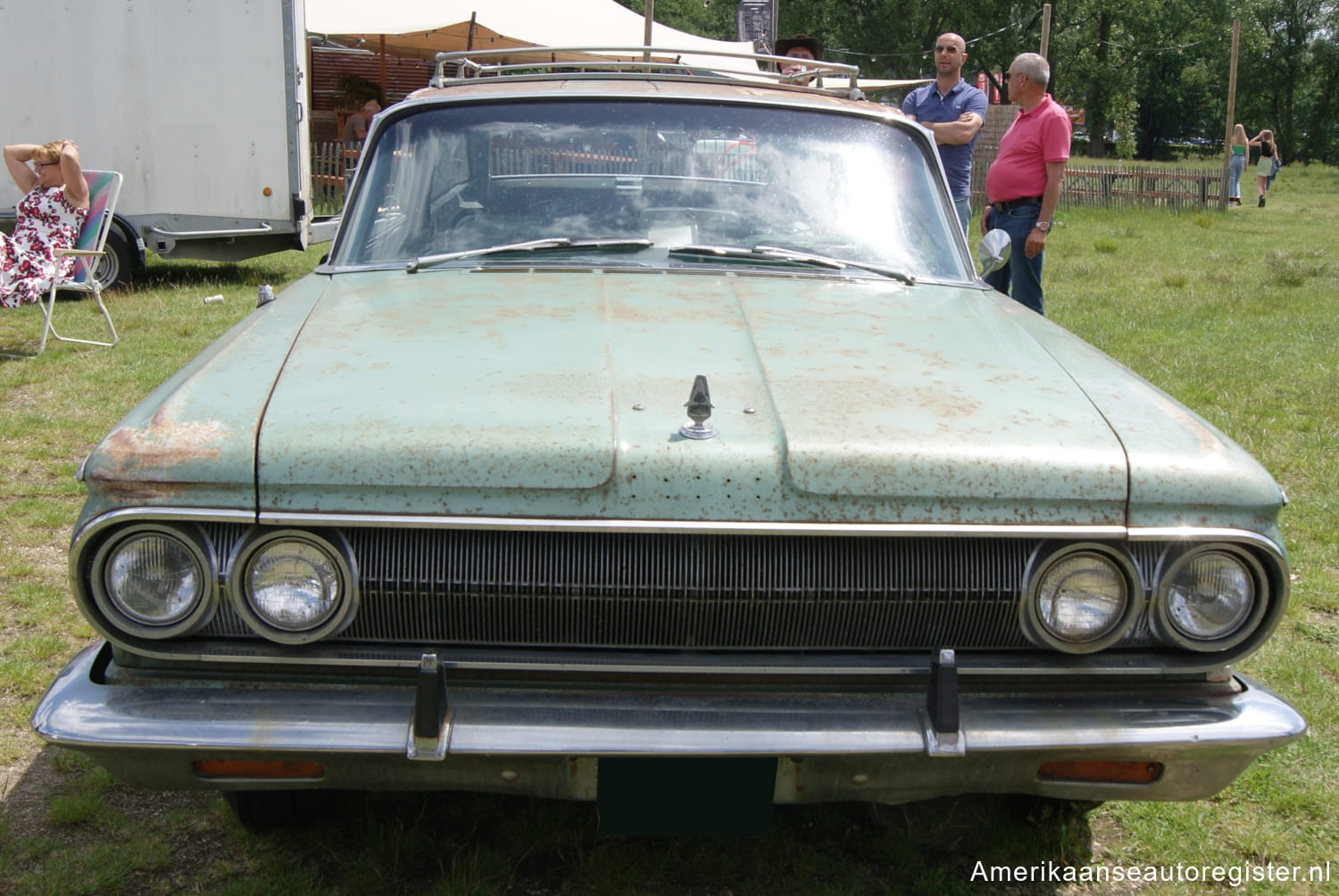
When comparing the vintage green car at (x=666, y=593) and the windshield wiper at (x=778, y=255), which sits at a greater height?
the windshield wiper at (x=778, y=255)

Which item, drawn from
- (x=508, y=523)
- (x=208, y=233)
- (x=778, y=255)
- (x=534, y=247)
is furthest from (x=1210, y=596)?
(x=208, y=233)

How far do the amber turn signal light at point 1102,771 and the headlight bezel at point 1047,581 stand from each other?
225 millimetres

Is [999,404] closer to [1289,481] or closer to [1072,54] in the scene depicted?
[1289,481]

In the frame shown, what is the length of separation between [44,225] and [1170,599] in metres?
7.99

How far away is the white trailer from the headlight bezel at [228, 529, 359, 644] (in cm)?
838

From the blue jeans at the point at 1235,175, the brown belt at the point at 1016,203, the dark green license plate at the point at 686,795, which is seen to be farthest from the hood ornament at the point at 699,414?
the blue jeans at the point at 1235,175

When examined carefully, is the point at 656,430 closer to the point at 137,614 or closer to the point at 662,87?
the point at 137,614

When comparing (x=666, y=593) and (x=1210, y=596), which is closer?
(x=666, y=593)

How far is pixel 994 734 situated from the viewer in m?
2.17

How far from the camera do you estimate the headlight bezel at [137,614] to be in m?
2.13

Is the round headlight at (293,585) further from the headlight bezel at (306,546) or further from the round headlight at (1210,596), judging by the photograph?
the round headlight at (1210,596)

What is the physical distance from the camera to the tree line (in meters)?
45.8

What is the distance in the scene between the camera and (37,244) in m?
7.95

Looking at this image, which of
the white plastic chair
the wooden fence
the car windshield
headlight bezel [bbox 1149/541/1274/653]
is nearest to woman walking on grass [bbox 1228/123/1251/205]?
the wooden fence
